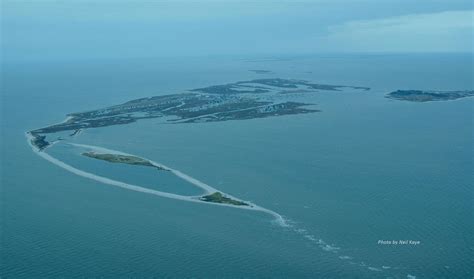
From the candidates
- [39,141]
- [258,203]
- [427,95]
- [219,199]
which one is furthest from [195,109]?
[258,203]

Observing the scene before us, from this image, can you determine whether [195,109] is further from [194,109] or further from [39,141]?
[39,141]

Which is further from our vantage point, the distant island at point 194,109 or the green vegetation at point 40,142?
the distant island at point 194,109

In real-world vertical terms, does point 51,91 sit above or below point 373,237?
above

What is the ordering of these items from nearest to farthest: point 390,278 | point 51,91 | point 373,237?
point 390,278
point 373,237
point 51,91

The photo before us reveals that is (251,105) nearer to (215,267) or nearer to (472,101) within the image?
(472,101)

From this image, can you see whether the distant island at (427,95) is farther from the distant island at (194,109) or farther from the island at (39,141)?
the island at (39,141)

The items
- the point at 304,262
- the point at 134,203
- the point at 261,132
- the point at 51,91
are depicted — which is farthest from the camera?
the point at 51,91

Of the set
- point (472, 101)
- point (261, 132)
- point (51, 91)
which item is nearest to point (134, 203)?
point (261, 132)

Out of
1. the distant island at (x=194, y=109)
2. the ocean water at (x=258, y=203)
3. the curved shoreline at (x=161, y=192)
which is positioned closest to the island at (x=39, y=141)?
the distant island at (x=194, y=109)
